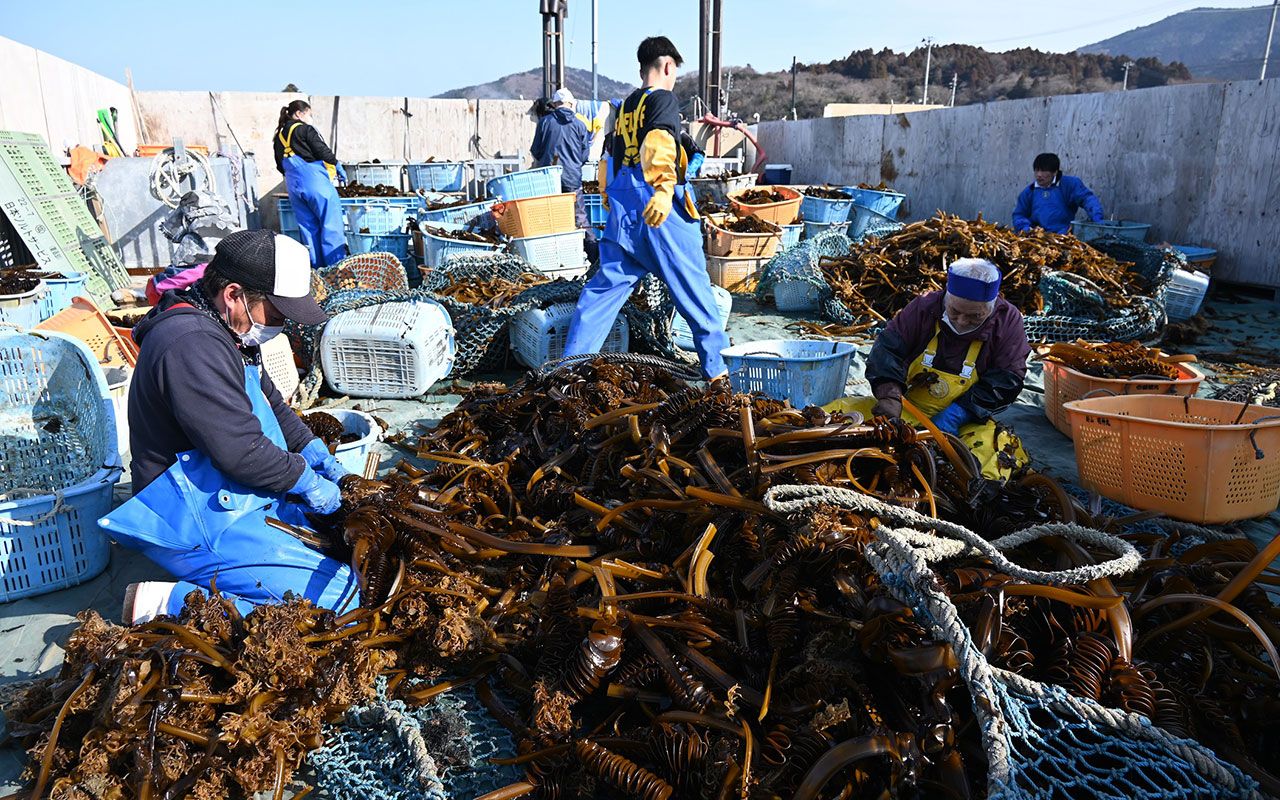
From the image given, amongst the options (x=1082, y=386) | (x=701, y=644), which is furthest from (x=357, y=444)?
(x=1082, y=386)

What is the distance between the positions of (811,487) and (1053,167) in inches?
282

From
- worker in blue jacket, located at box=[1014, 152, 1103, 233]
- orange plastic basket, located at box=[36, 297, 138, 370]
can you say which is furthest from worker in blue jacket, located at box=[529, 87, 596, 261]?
orange plastic basket, located at box=[36, 297, 138, 370]

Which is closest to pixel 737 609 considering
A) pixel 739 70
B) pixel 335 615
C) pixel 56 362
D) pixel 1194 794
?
pixel 1194 794

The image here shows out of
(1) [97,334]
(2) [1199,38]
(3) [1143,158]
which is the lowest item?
(1) [97,334]

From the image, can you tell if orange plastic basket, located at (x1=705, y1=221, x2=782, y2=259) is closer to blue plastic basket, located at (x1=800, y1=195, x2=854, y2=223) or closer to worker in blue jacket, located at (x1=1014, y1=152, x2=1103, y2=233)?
worker in blue jacket, located at (x1=1014, y1=152, x2=1103, y2=233)

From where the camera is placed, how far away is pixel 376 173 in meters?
11.4

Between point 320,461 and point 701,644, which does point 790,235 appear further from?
point 701,644

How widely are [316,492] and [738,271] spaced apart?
6.22m

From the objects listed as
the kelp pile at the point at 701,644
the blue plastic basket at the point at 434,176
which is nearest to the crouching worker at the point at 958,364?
the kelp pile at the point at 701,644

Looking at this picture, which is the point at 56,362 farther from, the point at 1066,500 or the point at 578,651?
the point at 1066,500

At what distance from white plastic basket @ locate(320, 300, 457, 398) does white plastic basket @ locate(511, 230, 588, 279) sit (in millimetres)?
2144

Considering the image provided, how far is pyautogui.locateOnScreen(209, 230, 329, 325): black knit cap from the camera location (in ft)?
7.84

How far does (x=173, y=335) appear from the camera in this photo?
2.29 meters

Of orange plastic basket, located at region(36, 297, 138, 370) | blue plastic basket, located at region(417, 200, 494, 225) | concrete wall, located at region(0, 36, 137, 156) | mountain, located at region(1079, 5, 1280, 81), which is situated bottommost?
orange plastic basket, located at region(36, 297, 138, 370)
